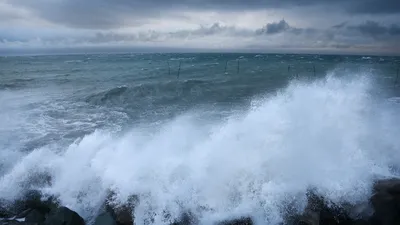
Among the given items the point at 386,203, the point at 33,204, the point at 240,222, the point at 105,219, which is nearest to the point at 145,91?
the point at 33,204

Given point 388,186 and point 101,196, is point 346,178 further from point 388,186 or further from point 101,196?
point 101,196

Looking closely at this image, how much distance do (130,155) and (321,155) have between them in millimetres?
7050

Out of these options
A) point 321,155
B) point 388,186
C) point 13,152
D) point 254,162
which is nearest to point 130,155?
point 254,162

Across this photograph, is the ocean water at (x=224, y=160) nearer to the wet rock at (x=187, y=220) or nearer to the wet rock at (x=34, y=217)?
the wet rock at (x=187, y=220)

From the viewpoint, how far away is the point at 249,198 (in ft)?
27.8

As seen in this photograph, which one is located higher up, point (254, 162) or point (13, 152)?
point (254, 162)

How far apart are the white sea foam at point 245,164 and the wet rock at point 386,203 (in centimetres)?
33

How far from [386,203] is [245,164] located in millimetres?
4059

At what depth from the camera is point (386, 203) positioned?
7.66 m

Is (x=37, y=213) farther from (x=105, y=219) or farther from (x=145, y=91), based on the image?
(x=145, y=91)

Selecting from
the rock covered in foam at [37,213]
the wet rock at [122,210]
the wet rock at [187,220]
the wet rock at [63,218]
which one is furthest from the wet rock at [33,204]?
the wet rock at [187,220]

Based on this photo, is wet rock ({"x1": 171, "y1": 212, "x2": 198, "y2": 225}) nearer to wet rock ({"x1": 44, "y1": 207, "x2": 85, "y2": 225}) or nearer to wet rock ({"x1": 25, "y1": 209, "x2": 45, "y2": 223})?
wet rock ({"x1": 44, "y1": 207, "x2": 85, "y2": 225})

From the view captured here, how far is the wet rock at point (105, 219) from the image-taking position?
7.68 meters

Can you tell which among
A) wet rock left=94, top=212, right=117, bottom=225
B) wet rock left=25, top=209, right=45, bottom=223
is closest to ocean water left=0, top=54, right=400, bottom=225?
wet rock left=94, top=212, right=117, bottom=225
